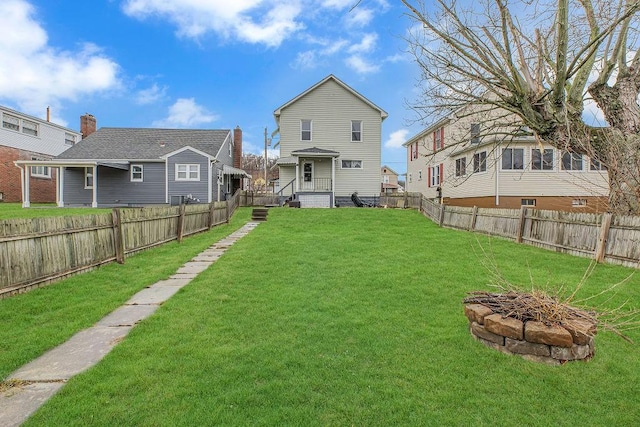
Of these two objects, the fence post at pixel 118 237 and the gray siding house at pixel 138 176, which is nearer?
the fence post at pixel 118 237

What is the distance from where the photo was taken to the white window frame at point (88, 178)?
22922 millimetres

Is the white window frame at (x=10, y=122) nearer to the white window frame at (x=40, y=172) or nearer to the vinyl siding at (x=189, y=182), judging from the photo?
the white window frame at (x=40, y=172)

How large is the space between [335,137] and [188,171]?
10.0 meters

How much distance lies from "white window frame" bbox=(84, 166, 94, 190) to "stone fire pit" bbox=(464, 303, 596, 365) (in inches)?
1017

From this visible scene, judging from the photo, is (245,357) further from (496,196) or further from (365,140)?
(365,140)

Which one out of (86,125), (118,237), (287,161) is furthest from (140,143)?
(118,237)

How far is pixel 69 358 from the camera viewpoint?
11.7ft

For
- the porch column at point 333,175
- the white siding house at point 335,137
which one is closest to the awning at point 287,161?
the white siding house at point 335,137

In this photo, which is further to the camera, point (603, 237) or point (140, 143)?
point (140, 143)

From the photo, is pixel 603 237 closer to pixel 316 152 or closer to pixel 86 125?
pixel 316 152

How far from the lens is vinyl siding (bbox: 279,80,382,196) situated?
78.1 feet

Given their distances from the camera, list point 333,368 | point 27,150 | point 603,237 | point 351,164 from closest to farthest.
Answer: point 333,368 → point 603,237 → point 351,164 → point 27,150

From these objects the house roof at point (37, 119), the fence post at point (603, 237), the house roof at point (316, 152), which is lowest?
the fence post at point (603, 237)

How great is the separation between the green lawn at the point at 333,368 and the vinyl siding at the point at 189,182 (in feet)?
57.2
